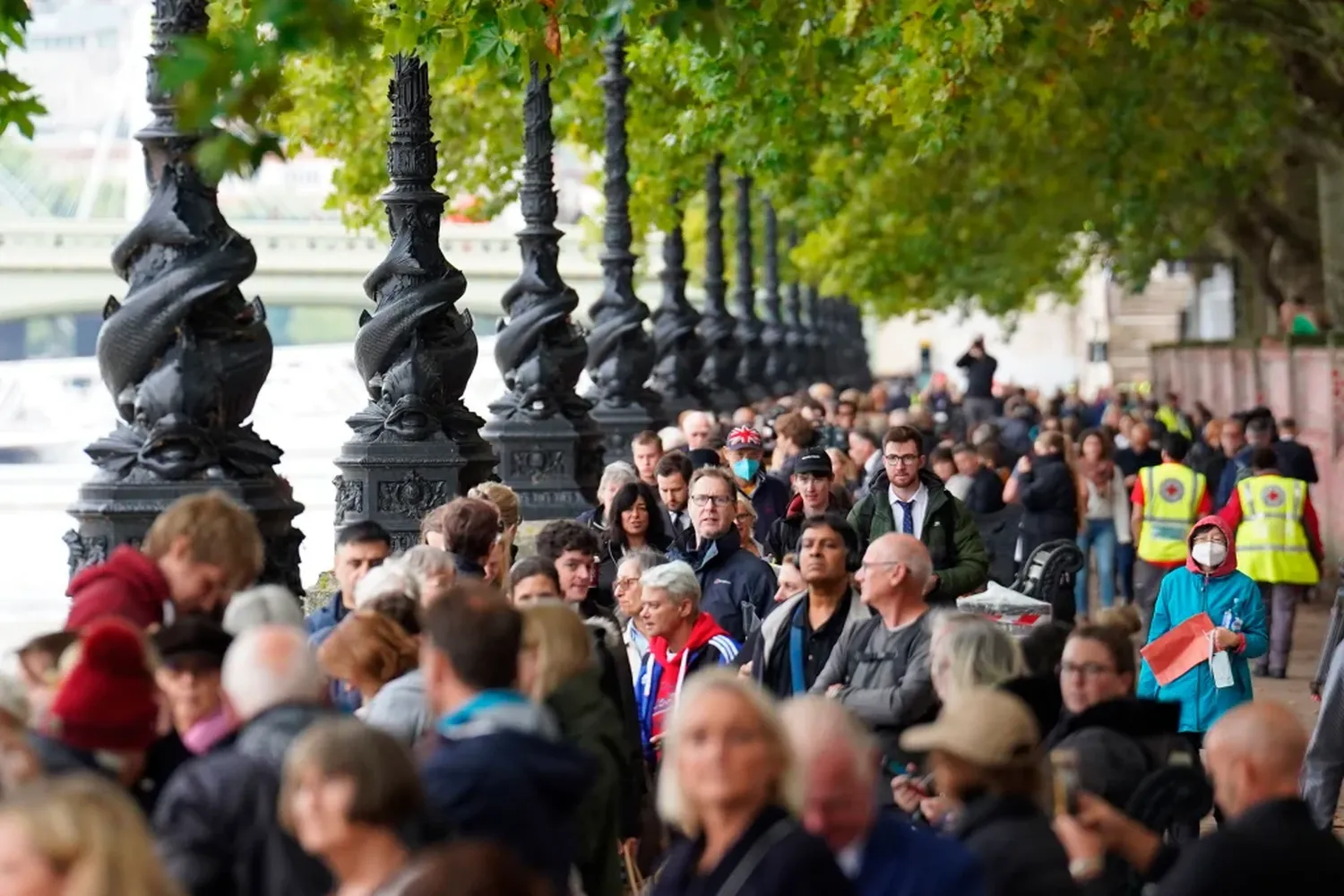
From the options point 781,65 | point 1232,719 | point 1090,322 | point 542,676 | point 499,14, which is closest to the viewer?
point 1232,719

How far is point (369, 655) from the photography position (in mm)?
8023

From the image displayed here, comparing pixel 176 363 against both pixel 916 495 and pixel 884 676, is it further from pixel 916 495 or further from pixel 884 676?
pixel 916 495

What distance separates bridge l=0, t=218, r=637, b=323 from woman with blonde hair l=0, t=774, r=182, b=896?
70734mm

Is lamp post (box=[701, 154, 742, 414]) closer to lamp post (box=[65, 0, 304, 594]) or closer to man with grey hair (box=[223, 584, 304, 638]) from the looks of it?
lamp post (box=[65, 0, 304, 594])

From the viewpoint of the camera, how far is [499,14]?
47.5 feet

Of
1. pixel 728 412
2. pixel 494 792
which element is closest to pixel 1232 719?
pixel 494 792

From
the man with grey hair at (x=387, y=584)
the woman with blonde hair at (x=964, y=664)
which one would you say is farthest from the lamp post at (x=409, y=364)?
the woman with blonde hair at (x=964, y=664)

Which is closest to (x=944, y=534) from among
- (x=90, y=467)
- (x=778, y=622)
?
(x=778, y=622)

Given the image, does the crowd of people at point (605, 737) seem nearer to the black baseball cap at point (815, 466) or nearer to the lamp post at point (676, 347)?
the black baseball cap at point (815, 466)

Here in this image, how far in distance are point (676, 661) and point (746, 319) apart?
106 ft

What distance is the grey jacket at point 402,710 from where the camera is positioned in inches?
299

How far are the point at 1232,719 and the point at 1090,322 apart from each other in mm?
118570

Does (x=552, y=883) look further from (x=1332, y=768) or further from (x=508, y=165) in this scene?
(x=508, y=165)

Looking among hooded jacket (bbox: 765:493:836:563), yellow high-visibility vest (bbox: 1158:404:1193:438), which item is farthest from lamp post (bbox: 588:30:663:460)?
yellow high-visibility vest (bbox: 1158:404:1193:438)
